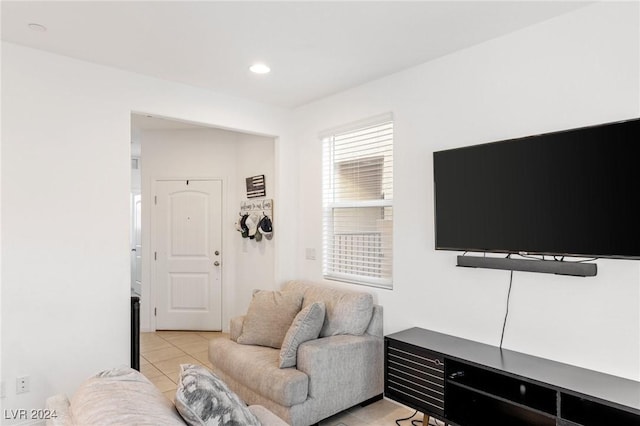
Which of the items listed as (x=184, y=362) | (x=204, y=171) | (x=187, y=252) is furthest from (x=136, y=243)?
(x=184, y=362)

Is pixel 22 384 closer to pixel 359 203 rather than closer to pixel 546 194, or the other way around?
pixel 359 203

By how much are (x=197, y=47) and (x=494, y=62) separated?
78.9 inches

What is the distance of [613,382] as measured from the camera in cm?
203

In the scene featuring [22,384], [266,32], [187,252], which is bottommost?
[22,384]

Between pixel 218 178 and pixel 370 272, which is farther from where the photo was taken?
pixel 218 178

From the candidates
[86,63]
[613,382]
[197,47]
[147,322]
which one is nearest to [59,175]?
[86,63]

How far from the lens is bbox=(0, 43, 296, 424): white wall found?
8.84 feet

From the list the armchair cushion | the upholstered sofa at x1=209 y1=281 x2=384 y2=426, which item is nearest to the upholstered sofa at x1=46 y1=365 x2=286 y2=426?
the upholstered sofa at x1=209 y1=281 x2=384 y2=426

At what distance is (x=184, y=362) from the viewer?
4.07 meters

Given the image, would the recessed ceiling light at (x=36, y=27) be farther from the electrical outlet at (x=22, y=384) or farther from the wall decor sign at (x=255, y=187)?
the wall decor sign at (x=255, y=187)

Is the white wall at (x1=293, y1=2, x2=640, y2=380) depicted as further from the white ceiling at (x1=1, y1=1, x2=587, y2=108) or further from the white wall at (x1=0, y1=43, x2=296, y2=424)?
the white wall at (x1=0, y1=43, x2=296, y2=424)

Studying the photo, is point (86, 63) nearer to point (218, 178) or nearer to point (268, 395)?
point (218, 178)

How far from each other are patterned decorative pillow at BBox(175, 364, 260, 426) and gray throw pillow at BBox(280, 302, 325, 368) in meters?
1.22

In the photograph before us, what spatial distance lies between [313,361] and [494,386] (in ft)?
3.68
